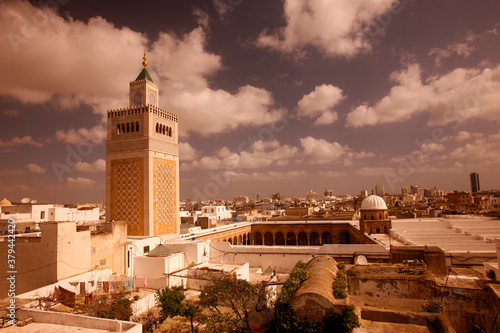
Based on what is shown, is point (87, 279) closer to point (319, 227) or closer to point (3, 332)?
point (3, 332)

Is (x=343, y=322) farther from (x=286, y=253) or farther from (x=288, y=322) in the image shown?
(x=286, y=253)

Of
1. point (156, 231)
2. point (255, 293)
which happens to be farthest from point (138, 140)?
point (255, 293)

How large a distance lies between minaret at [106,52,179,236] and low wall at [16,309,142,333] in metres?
10.7

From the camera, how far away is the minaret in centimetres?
1880

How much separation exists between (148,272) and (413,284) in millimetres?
12332

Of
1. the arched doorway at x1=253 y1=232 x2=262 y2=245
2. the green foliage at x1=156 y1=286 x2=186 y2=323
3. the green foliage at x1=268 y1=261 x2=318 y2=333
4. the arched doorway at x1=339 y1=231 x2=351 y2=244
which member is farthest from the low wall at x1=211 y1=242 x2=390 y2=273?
the arched doorway at x1=253 y1=232 x2=262 y2=245

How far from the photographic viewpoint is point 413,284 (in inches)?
324

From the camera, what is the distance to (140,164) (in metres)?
19.0

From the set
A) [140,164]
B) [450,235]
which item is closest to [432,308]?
[140,164]

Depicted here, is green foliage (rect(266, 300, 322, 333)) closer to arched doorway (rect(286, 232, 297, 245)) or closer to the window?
the window

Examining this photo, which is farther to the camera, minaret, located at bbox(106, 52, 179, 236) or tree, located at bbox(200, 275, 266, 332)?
minaret, located at bbox(106, 52, 179, 236)

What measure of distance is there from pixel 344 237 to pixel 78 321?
29.4 meters

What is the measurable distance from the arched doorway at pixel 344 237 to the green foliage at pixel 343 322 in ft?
92.1

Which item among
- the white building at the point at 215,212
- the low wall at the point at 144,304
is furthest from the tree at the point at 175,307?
the white building at the point at 215,212
